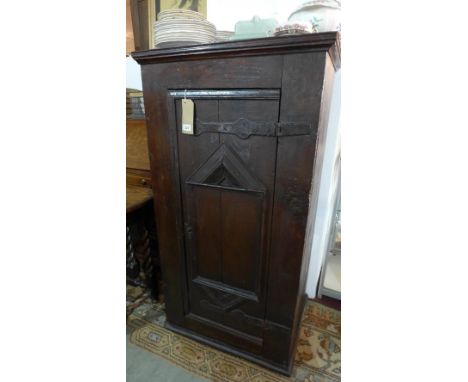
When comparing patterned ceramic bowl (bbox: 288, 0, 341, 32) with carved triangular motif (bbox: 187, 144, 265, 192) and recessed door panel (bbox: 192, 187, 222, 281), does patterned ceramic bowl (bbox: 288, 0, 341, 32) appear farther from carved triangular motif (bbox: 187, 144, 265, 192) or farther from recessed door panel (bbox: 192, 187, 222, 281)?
recessed door panel (bbox: 192, 187, 222, 281)

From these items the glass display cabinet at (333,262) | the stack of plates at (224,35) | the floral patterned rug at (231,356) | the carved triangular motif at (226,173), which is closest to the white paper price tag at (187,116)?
the carved triangular motif at (226,173)

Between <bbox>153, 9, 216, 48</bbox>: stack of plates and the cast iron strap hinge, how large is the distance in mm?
321

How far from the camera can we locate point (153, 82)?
97 centimetres

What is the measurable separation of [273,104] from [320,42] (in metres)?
0.22

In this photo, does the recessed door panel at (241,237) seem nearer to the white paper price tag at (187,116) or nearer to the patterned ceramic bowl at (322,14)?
the white paper price tag at (187,116)

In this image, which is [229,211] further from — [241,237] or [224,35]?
[224,35]

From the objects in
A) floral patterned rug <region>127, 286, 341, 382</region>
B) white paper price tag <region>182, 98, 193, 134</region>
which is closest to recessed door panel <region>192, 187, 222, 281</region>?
white paper price tag <region>182, 98, 193, 134</region>

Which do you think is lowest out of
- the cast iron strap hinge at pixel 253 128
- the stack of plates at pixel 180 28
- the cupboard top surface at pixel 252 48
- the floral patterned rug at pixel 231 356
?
the floral patterned rug at pixel 231 356

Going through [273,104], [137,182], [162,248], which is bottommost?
[162,248]

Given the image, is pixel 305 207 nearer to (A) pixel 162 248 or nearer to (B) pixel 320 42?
(B) pixel 320 42

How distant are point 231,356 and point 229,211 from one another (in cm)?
84

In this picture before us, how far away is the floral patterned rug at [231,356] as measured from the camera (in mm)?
1221

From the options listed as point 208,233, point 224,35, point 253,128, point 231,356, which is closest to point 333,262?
point 231,356
